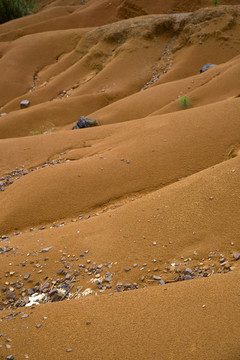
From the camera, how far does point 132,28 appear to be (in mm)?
15320

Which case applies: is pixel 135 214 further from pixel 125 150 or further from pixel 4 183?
pixel 4 183

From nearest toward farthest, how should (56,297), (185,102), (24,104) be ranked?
(56,297)
(185,102)
(24,104)

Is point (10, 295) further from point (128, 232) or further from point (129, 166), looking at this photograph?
point (129, 166)

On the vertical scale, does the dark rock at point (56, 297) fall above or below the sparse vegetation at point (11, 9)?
below

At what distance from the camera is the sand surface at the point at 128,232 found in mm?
2434

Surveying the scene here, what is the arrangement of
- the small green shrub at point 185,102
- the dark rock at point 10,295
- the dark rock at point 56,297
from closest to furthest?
the dark rock at point 56,297 → the dark rock at point 10,295 → the small green shrub at point 185,102

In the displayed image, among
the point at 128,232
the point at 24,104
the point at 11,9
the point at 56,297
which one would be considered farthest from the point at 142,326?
the point at 11,9

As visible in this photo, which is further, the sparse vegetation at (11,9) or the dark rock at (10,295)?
the sparse vegetation at (11,9)

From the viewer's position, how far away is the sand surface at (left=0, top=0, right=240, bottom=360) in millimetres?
2434

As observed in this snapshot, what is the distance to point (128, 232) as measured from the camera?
3.85m

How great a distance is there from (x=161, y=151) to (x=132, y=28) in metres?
11.7

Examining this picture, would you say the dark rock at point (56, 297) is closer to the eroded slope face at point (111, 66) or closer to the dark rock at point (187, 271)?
the dark rock at point (187, 271)

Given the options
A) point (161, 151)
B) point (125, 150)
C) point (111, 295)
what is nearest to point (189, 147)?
point (161, 151)

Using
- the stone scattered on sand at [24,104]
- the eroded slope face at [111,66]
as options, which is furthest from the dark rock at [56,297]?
the stone scattered on sand at [24,104]
